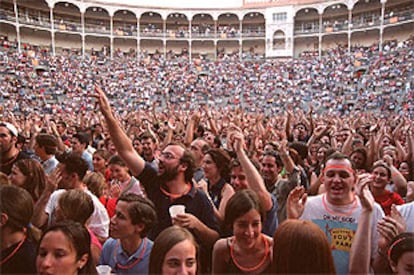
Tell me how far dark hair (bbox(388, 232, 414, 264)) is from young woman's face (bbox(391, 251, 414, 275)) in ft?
0.08

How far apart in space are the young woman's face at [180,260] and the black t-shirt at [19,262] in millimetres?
1070

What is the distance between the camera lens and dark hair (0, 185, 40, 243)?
9.36ft

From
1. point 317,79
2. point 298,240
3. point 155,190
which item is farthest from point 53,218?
point 317,79

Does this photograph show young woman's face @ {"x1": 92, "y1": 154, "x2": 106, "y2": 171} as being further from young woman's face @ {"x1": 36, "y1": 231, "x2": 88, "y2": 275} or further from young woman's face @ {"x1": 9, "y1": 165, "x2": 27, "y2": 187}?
young woman's face @ {"x1": 36, "y1": 231, "x2": 88, "y2": 275}

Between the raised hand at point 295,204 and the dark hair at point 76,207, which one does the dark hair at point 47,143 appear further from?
the raised hand at point 295,204

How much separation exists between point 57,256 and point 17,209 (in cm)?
65

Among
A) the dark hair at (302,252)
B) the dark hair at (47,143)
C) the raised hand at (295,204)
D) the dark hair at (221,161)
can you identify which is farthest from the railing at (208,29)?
the dark hair at (302,252)

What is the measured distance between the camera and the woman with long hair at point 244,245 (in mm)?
2746

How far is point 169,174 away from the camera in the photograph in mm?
3723

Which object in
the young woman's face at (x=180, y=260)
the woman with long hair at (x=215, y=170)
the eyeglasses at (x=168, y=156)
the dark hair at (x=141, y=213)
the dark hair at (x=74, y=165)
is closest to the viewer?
the young woman's face at (x=180, y=260)

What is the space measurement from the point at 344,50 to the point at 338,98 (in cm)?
1182

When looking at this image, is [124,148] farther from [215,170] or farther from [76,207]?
[215,170]

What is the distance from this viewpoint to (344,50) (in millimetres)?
42406

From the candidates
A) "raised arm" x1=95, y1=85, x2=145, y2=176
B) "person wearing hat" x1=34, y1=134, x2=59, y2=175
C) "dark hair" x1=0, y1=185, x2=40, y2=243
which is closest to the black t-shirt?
"dark hair" x1=0, y1=185, x2=40, y2=243
